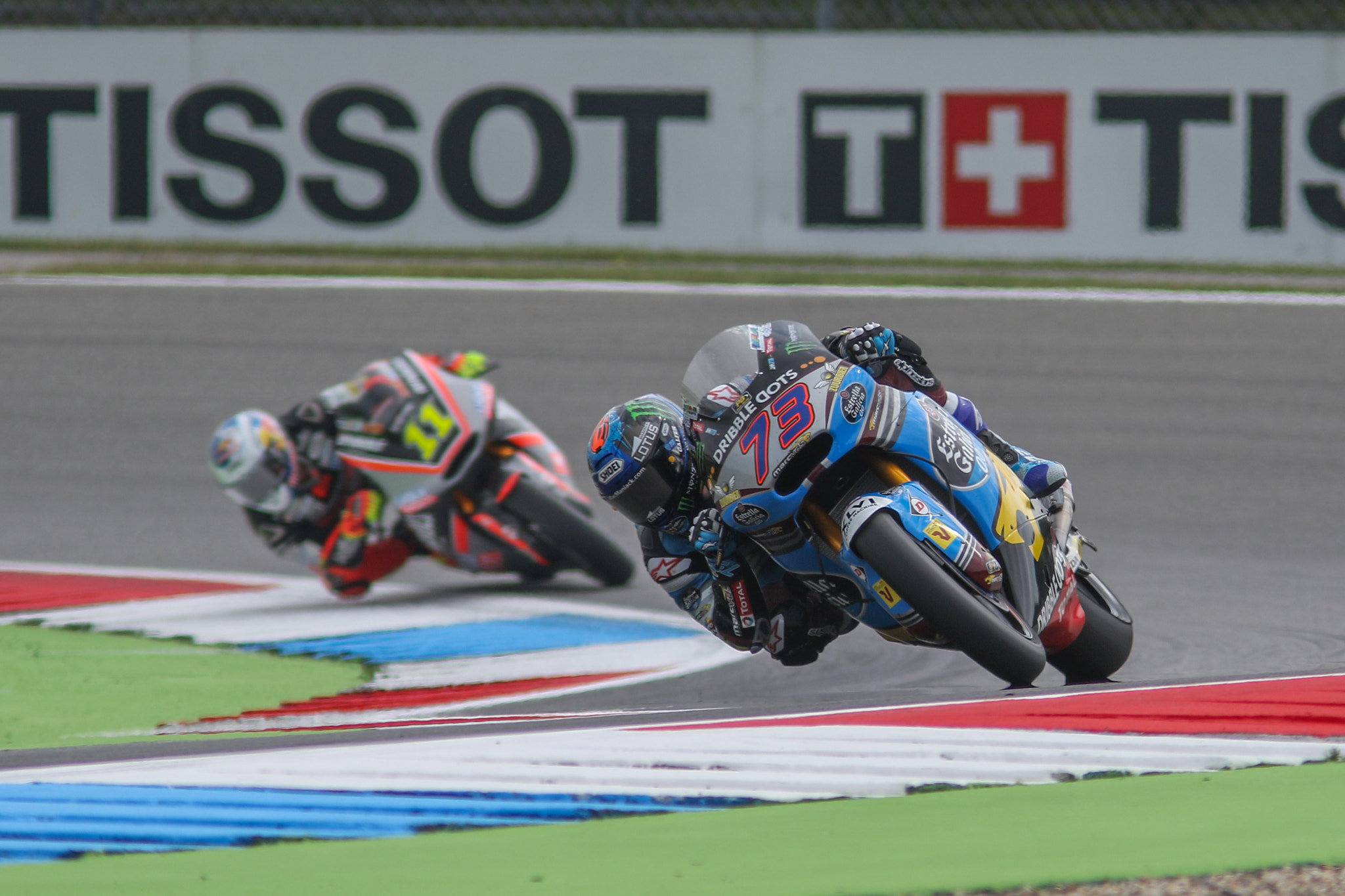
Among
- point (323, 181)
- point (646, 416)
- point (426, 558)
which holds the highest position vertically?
point (323, 181)

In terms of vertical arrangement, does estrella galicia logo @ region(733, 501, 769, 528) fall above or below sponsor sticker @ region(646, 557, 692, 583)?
above

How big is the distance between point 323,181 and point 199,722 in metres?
6.54

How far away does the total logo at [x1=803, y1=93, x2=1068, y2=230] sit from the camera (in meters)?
10.2

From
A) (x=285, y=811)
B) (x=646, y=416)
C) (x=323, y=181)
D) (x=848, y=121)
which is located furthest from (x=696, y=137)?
(x=285, y=811)

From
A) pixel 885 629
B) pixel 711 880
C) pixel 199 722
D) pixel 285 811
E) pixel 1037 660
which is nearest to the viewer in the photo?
pixel 711 880

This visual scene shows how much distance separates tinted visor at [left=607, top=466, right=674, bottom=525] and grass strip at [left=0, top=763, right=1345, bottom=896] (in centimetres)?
Result: 154

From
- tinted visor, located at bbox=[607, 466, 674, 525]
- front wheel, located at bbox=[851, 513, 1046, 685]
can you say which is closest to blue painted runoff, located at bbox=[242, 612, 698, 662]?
tinted visor, located at bbox=[607, 466, 674, 525]

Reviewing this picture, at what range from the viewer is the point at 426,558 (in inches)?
296

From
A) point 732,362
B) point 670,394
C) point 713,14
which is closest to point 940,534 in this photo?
point 732,362

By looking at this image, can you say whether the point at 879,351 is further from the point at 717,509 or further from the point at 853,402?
the point at 717,509

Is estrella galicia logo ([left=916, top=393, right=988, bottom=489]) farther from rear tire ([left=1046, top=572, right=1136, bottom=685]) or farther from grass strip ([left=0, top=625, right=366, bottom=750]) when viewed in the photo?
grass strip ([left=0, top=625, right=366, bottom=750])

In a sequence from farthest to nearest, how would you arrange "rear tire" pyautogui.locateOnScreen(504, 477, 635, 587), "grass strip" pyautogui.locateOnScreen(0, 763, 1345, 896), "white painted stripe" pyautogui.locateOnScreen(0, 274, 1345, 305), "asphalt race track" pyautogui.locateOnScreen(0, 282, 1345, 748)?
"white painted stripe" pyautogui.locateOnScreen(0, 274, 1345, 305)
"asphalt race track" pyautogui.locateOnScreen(0, 282, 1345, 748)
"rear tire" pyautogui.locateOnScreen(504, 477, 635, 587)
"grass strip" pyautogui.locateOnScreen(0, 763, 1345, 896)

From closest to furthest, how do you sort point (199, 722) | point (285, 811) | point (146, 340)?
point (285, 811) < point (199, 722) < point (146, 340)

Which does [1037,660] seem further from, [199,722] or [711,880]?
[199,722]
